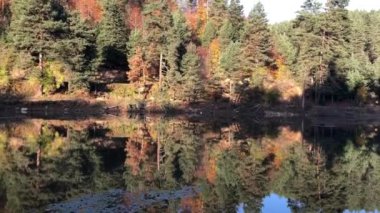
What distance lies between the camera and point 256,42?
76312 millimetres

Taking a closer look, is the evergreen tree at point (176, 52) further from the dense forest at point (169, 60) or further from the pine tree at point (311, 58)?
the pine tree at point (311, 58)

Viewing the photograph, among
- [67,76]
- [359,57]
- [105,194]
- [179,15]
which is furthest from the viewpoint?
[359,57]

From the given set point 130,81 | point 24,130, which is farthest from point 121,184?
point 130,81

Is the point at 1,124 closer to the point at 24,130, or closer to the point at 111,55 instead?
the point at 24,130

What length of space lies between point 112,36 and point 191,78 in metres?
13.3

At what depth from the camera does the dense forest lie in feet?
205

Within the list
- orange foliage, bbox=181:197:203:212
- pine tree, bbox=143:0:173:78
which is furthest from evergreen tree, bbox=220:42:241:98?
orange foliage, bbox=181:197:203:212

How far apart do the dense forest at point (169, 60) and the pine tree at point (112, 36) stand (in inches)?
5.5

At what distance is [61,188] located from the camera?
63.4 feet

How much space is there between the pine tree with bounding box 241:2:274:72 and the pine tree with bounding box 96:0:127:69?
17426 millimetres

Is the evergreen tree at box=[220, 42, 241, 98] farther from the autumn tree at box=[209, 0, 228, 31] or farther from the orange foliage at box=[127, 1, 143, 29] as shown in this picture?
the orange foliage at box=[127, 1, 143, 29]

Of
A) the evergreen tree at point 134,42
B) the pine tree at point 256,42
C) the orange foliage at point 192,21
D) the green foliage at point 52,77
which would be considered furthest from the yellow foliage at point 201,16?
the green foliage at point 52,77

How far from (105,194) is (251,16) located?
6369cm

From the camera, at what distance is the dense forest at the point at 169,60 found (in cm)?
6253
